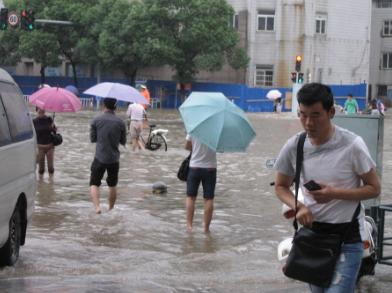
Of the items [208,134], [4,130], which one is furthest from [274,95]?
[4,130]

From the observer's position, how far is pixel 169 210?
12367 mm

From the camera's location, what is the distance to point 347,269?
177 inches

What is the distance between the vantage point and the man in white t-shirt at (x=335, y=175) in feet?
14.7

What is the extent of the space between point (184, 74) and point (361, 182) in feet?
162

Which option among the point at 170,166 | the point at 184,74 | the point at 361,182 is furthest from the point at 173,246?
the point at 184,74

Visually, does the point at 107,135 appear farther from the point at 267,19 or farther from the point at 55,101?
the point at 267,19

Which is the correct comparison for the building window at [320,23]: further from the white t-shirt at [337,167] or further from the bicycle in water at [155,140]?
the white t-shirt at [337,167]

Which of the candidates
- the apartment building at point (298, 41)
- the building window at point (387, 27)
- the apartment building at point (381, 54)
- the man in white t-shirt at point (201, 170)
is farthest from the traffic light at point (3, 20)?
the building window at point (387, 27)

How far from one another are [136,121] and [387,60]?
2048 inches

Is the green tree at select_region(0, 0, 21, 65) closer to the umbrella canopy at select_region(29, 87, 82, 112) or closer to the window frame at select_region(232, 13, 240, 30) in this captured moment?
the window frame at select_region(232, 13, 240, 30)

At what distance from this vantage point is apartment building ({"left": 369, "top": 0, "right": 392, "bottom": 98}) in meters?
69.6

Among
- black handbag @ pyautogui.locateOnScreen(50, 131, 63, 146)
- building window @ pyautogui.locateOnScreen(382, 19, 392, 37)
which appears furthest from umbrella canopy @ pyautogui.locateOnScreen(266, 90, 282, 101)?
black handbag @ pyautogui.locateOnScreen(50, 131, 63, 146)

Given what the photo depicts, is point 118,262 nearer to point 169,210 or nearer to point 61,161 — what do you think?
point 169,210

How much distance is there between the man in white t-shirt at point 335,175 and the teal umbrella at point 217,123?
5.19 m
